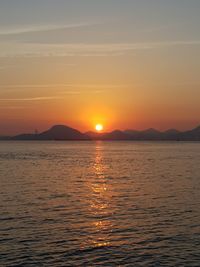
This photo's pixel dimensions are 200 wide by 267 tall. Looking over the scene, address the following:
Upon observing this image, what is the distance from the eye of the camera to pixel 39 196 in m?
45.8

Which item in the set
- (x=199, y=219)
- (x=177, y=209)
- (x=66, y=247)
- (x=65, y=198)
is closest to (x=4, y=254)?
(x=66, y=247)

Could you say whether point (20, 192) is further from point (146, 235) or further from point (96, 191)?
point (146, 235)

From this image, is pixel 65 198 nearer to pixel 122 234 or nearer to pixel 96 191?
pixel 96 191

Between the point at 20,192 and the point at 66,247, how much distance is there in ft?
81.5

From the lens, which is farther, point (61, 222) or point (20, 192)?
point (20, 192)

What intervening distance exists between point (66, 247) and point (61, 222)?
22.3 feet

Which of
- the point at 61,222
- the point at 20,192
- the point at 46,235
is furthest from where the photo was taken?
the point at 20,192

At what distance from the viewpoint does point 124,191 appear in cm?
5094

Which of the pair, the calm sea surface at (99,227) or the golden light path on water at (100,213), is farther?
the golden light path on water at (100,213)

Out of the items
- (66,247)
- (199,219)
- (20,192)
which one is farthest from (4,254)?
(20,192)

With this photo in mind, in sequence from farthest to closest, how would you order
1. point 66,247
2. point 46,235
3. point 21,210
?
point 21,210 < point 46,235 < point 66,247

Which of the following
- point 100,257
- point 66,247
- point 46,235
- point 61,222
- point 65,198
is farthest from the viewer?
point 65,198

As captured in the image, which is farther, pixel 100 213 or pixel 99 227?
pixel 100 213

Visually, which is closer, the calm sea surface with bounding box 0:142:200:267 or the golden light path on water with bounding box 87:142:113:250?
the calm sea surface with bounding box 0:142:200:267
